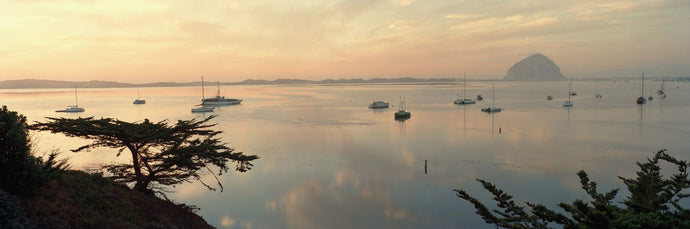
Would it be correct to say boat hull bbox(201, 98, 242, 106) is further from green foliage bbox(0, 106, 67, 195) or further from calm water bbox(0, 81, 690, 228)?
green foliage bbox(0, 106, 67, 195)

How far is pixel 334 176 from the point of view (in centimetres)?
3562

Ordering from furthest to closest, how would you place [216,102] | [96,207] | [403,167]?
[216,102] < [403,167] < [96,207]

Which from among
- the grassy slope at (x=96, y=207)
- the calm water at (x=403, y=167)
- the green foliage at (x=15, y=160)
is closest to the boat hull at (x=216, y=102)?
the calm water at (x=403, y=167)

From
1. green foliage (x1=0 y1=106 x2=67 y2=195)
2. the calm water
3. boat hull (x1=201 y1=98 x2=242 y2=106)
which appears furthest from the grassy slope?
boat hull (x1=201 y1=98 x2=242 y2=106)

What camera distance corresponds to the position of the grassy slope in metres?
11.5

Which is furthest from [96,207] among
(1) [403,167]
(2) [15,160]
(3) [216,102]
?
(3) [216,102]

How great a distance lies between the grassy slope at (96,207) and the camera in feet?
37.9

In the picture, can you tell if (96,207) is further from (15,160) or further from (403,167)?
(403,167)

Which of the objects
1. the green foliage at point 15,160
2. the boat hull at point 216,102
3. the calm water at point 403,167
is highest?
the green foliage at point 15,160

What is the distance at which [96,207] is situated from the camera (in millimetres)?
13820

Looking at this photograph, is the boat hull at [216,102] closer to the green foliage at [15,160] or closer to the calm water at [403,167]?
the calm water at [403,167]

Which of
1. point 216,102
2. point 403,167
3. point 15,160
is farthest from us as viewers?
point 216,102

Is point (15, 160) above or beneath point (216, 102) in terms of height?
above

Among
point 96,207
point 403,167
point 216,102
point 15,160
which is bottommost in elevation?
point 403,167
